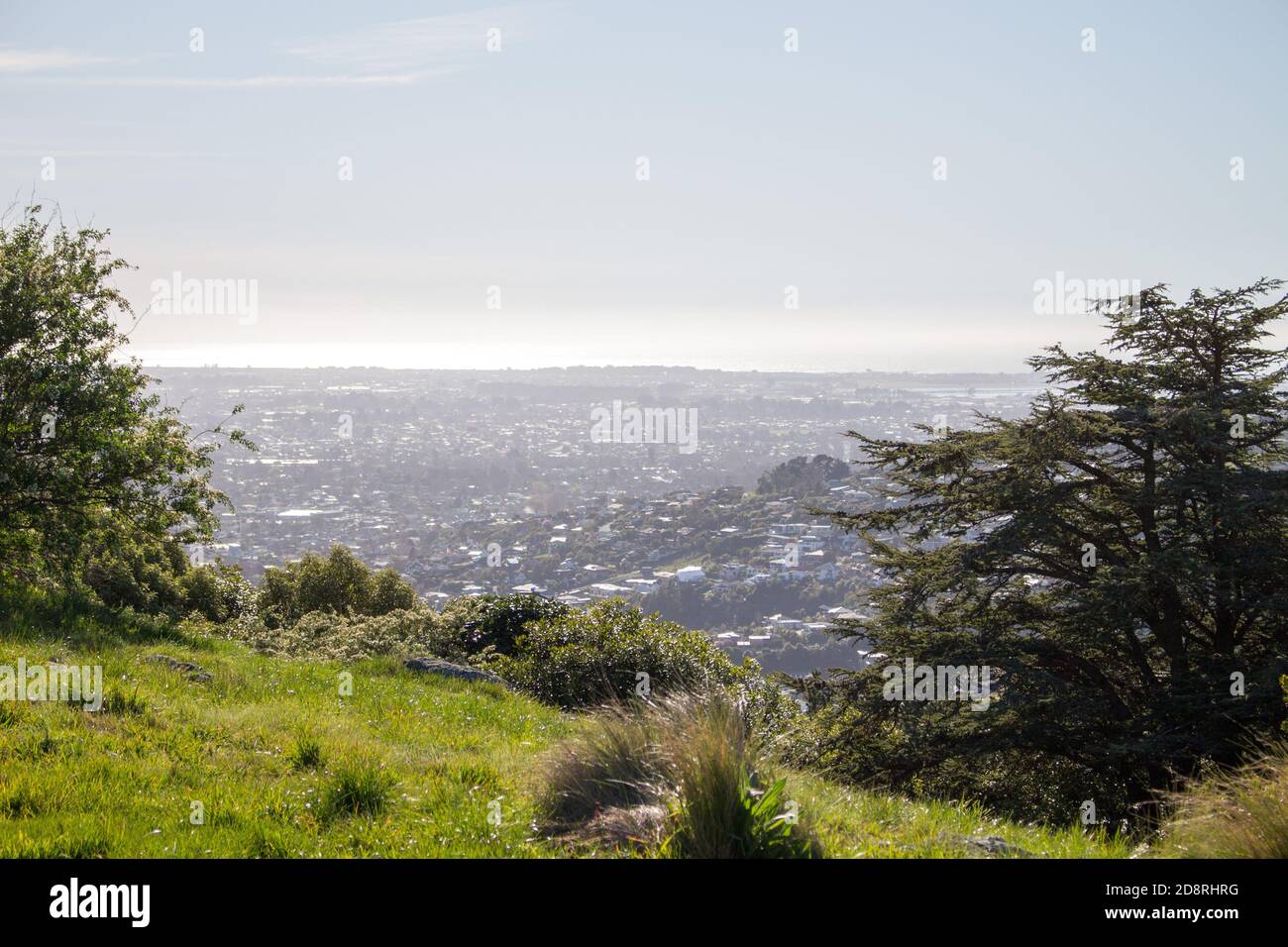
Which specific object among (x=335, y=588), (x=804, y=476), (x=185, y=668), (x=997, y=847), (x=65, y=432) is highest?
(x=65, y=432)

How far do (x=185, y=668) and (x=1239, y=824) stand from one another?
10799mm

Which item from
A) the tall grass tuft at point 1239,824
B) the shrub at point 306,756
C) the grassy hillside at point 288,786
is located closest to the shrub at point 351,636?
the grassy hillside at point 288,786

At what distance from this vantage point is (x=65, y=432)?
38.5ft

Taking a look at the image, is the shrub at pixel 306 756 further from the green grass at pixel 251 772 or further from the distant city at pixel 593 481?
the distant city at pixel 593 481

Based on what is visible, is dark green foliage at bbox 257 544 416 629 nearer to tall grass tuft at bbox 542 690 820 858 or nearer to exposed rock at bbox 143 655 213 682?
exposed rock at bbox 143 655 213 682

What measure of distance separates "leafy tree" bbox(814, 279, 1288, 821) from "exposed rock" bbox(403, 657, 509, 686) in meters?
5.28

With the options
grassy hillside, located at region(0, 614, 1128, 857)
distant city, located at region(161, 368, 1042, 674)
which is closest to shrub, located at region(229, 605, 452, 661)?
grassy hillside, located at region(0, 614, 1128, 857)

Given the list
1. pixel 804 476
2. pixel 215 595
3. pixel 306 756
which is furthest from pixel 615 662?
pixel 804 476

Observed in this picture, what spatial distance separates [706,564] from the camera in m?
65.8

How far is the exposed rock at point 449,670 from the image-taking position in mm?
13297

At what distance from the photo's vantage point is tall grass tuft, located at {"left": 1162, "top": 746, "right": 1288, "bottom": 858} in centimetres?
511

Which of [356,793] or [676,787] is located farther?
[356,793]

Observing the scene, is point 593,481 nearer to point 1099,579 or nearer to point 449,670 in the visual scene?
point 449,670
